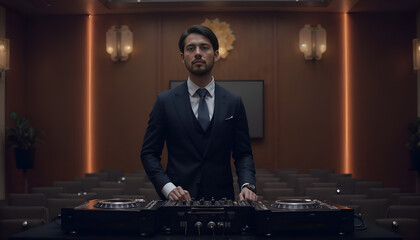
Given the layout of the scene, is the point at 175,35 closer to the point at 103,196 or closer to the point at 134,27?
the point at 134,27

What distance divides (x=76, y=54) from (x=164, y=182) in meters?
9.86

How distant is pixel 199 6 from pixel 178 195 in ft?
30.6

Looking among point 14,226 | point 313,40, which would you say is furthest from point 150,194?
point 313,40

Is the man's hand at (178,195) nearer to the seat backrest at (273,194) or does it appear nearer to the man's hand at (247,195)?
the man's hand at (247,195)

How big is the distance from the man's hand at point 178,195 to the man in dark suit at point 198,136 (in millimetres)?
167

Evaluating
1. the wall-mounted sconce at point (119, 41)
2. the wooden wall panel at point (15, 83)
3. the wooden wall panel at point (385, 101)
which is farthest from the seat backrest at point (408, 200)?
the wooden wall panel at point (15, 83)

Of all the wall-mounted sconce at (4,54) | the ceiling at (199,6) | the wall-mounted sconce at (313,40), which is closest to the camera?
the wall-mounted sconce at (4,54)

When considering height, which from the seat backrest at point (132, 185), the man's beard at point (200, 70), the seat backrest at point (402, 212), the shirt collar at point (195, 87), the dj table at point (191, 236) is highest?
the man's beard at point (200, 70)

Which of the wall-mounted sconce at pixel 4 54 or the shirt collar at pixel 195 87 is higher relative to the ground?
the wall-mounted sconce at pixel 4 54

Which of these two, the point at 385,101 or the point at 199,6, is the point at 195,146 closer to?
the point at 199,6

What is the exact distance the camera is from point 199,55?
201 centimetres

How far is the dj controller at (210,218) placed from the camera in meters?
1.56

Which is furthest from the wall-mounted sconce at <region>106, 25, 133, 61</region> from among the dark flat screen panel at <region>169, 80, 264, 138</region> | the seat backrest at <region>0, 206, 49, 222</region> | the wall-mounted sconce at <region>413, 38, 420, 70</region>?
the seat backrest at <region>0, 206, 49, 222</region>

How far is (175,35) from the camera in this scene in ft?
37.1
